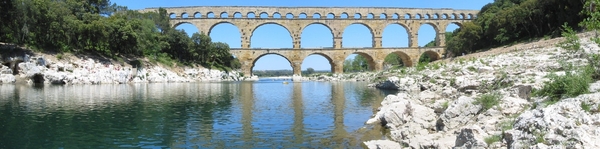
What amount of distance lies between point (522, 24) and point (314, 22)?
26.3 metres

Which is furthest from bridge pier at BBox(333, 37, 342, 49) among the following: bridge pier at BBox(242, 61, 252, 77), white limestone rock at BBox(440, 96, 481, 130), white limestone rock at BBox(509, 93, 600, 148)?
white limestone rock at BBox(509, 93, 600, 148)

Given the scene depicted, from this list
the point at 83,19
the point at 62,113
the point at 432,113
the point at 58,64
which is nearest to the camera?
the point at 432,113

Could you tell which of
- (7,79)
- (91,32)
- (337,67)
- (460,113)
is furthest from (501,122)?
(337,67)

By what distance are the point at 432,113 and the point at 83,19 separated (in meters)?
32.3

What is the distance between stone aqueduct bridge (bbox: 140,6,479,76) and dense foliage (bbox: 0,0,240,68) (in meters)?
5.88

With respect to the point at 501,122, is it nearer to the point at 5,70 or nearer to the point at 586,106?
the point at 586,106

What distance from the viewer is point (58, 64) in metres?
29.9

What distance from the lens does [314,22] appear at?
57.3 metres

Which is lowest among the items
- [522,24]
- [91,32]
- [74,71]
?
[74,71]

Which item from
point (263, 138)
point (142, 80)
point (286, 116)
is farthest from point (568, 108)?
point (142, 80)

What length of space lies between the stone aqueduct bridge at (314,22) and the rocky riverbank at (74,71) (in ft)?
50.7

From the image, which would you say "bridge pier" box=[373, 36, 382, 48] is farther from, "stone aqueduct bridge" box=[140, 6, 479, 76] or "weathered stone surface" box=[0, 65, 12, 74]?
"weathered stone surface" box=[0, 65, 12, 74]

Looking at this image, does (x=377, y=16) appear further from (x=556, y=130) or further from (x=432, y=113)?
(x=556, y=130)

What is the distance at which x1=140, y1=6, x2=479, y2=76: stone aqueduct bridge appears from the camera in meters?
55.7
